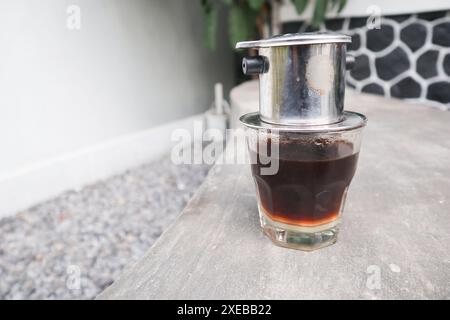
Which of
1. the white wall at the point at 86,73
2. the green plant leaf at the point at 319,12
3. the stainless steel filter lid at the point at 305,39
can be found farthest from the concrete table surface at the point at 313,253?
the green plant leaf at the point at 319,12

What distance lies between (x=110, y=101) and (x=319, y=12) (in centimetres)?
146

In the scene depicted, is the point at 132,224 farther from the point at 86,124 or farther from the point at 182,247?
the point at 182,247

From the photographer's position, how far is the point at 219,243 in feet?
2.03

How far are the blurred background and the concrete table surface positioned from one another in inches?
29.2

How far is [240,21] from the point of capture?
2.60 metres

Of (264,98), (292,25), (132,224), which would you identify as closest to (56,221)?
(132,224)

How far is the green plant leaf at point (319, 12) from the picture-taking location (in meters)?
2.29

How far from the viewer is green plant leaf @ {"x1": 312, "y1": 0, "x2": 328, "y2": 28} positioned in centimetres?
229

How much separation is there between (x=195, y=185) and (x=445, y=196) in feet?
4.91

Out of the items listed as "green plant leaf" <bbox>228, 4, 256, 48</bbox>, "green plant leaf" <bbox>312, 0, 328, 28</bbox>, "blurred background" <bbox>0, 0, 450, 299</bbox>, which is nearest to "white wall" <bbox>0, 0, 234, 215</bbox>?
"blurred background" <bbox>0, 0, 450, 299</bbox>

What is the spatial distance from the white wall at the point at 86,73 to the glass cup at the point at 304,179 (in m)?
1.45

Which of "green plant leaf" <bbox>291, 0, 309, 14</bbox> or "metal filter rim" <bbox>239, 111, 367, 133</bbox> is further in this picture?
"green plant leaf" <bbox>291, 0, 309, 14</bbox>

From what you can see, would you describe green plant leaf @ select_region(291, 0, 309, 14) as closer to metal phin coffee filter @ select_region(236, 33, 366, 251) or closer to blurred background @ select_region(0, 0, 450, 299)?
blurred background @ select_region(0, 0, 450, 299)

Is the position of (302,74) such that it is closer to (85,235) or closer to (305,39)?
(305,39)
